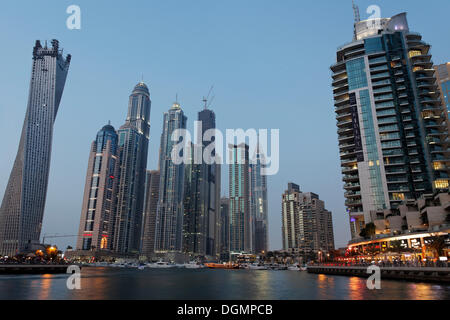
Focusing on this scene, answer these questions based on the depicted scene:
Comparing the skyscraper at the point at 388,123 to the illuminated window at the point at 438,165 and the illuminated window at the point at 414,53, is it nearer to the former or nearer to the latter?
the illuminated window at the point at 438,165

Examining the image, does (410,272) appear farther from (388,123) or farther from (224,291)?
(388,123)

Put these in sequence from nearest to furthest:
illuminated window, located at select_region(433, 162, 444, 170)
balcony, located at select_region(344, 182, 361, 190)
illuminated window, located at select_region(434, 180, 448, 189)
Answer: illuminated window, located at select_region(434, 180, 448, 189) < illuminated window, located at select_region(433, 162, 444, 170) < balcony, located at select_region(344, 182, 361, 190)

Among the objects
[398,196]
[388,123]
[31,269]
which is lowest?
[31,269]

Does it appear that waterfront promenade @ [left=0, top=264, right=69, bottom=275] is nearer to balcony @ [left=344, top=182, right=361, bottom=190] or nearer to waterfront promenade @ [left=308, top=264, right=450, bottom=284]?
waterfront promenade @ [left=308, top=264, right=450, bottom=284]

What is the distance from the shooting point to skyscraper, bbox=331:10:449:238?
13650 centimetres

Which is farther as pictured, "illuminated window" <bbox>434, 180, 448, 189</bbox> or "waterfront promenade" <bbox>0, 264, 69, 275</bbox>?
"illuminated window" <bbox>434, 180, 448, 189</bbox>

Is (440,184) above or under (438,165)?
under

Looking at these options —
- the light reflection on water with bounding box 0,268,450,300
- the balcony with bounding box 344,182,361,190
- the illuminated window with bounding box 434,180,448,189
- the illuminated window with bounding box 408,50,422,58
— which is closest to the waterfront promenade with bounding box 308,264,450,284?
the light reflection on water with bounding box 0,268,450,300

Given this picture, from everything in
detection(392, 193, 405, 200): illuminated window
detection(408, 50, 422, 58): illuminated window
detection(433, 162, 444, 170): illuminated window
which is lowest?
detection(392, 193, 405, 200): illuminated window

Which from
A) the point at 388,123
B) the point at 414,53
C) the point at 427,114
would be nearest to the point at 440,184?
the point at 388,123

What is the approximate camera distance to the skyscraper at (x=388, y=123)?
136 meters

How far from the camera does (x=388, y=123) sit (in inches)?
5650

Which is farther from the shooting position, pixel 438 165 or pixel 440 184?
pixel 438 165

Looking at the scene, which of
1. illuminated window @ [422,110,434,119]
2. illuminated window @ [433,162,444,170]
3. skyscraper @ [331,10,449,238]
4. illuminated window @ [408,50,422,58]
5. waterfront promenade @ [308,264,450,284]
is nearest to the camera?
waterfront promenade @ [308,264,450,284]
